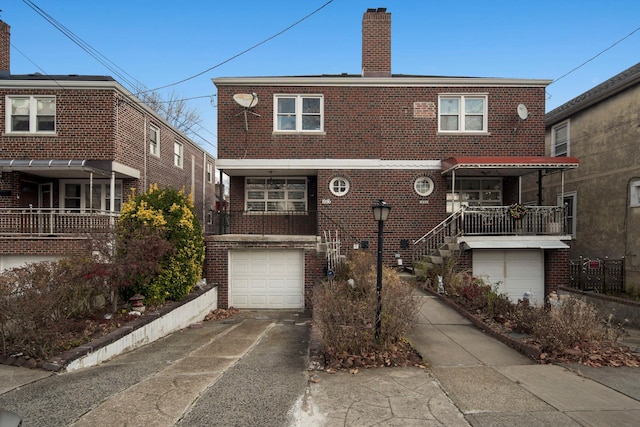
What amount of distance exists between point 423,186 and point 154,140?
37.4 ft

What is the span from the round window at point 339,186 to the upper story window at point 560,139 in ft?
33.3

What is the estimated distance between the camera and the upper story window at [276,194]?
1448 centimetres

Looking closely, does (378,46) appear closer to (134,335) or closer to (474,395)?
(134,335)

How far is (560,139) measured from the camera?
662 inches

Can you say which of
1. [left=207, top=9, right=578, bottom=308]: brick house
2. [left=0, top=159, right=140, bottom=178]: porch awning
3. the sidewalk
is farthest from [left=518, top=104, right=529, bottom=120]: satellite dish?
[left=0, top=159, right=140, bottom=178]: porch awning

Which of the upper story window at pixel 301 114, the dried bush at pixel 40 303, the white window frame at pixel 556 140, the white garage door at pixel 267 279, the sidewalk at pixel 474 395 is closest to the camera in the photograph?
the sidewalk at pixel 474 395

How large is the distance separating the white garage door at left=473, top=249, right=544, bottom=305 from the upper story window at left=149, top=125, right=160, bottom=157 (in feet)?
44.0

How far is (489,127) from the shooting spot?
13672mm

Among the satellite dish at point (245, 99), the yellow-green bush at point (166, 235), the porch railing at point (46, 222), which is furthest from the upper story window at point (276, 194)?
the porch railing at point (46, 222)

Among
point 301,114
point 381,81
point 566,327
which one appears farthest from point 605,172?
point 301,114

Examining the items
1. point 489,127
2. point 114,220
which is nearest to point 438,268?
point 489,127

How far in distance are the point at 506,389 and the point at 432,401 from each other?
3.49 feet

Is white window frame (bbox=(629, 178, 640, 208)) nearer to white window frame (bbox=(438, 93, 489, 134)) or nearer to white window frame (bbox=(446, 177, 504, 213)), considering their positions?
white window frame (bbox=(446, 177, 504, 213))

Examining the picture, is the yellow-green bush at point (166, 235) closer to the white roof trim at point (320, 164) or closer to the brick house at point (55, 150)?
the white roof trim at point (320, 164)
